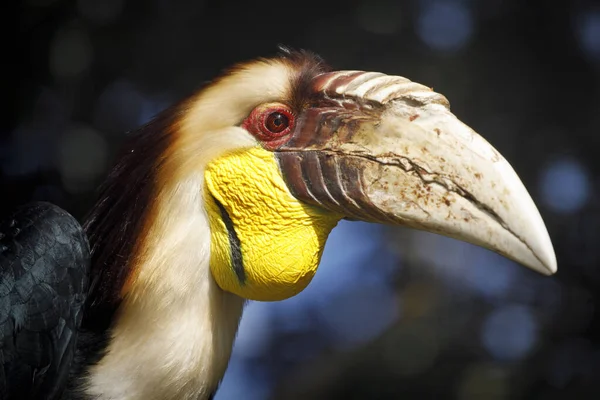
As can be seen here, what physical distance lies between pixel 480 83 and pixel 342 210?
8.44 feet

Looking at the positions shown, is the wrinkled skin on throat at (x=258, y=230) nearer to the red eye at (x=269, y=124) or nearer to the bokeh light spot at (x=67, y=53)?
the red eye at (x=269, y=124)

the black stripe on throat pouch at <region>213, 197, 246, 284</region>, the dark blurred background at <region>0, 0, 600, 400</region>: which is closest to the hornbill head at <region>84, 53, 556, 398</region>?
the black stripe on throat pouch at <region>213, 197, 246, 284</region>

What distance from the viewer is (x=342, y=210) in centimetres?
161

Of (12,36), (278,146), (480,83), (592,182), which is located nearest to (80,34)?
(12,36)

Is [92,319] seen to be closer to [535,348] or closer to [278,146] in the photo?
[278,146]

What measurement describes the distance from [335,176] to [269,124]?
200 millimetres

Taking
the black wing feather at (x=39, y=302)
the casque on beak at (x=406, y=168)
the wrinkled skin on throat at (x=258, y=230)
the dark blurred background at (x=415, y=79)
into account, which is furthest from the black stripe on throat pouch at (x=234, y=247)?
the dark blurred background at (x=415, y=79)

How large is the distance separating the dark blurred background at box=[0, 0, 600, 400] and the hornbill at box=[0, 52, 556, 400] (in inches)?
73.6

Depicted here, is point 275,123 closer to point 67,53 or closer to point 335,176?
point 335,176

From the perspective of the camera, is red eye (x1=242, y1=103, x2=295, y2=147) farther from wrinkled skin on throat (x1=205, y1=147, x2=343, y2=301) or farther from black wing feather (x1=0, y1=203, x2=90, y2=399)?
black wing feather (x1=0, y1=203, x2=90, y2=399)

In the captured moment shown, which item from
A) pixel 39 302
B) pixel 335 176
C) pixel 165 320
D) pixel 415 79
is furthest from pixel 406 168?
pixel 415 79

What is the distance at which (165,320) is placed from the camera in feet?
5.13

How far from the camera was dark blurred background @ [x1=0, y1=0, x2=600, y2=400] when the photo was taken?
11.6ft

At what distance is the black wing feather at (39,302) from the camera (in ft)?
4.91
